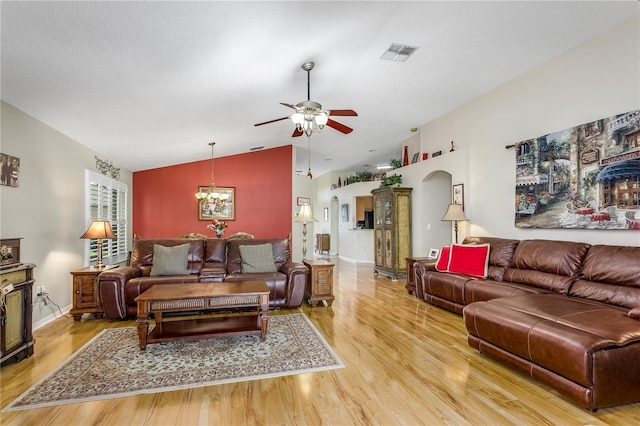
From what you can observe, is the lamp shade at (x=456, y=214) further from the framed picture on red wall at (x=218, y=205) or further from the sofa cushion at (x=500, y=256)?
the framed picture on red wall at (x=218, y=205)

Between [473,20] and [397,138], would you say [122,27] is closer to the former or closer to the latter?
[473,20]

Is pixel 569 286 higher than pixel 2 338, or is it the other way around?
pixel 569 286

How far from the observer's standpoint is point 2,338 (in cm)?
259

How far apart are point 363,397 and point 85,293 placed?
3.67 meters

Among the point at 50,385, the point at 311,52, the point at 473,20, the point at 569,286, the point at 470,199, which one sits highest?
the point at 473,20

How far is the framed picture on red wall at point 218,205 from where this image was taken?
761 centimetres

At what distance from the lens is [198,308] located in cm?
311

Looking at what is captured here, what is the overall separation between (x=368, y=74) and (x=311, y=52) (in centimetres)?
120

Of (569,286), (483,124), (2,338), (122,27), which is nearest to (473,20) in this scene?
(483,124)

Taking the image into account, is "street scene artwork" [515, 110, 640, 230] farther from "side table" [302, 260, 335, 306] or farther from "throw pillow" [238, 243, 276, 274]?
"throw pillow" [238, 243, 276, 274]

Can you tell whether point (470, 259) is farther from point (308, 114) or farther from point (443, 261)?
point (308, 114)

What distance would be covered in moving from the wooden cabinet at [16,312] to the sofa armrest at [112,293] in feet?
3.36

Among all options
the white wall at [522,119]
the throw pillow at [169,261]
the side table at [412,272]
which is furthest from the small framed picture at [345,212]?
the throw pillow at [169,261]

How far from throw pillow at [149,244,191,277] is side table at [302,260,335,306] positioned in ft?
5.77
